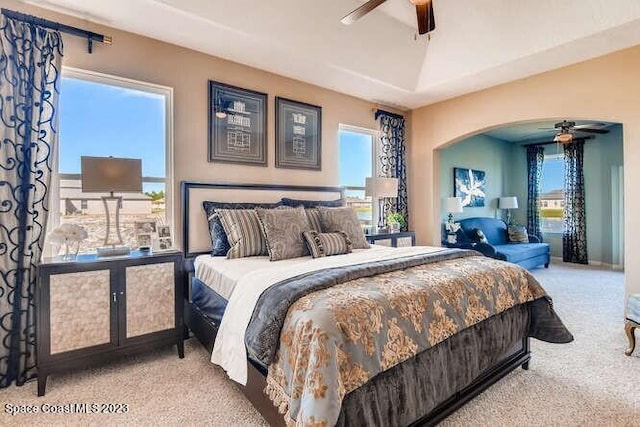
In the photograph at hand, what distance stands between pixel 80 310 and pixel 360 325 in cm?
212

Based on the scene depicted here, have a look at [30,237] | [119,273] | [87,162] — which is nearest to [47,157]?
[87,162]

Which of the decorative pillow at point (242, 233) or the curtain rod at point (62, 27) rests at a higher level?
the curtain rod at point (62, 27)

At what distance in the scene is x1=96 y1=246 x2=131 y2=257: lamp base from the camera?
102 inches

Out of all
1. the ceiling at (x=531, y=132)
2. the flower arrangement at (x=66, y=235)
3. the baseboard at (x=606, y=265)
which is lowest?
the baseboard at (x=606, y=265)

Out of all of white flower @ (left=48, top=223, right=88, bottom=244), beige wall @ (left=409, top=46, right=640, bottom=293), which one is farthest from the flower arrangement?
beige wall @ (left=409, top=46, right=640, bottom=293)

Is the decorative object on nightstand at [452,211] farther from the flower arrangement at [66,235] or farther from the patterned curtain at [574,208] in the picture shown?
the flower arrangement at [66,235]

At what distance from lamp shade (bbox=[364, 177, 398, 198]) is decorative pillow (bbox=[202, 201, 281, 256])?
67.7 inches

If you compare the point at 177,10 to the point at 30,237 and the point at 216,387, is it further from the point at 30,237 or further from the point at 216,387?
the point at 216,387

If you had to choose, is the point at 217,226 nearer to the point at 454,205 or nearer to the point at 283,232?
the point at 283,232

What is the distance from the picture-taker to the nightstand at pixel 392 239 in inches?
171

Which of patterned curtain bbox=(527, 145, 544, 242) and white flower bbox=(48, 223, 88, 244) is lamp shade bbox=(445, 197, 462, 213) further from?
white flower bbox=(48, 223, 88, 244)

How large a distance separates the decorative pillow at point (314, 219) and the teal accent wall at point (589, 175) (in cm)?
370

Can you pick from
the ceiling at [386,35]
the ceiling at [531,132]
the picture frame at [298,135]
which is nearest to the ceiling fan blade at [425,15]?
the ceiling at [386,35]

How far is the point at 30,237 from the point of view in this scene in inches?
96.4
